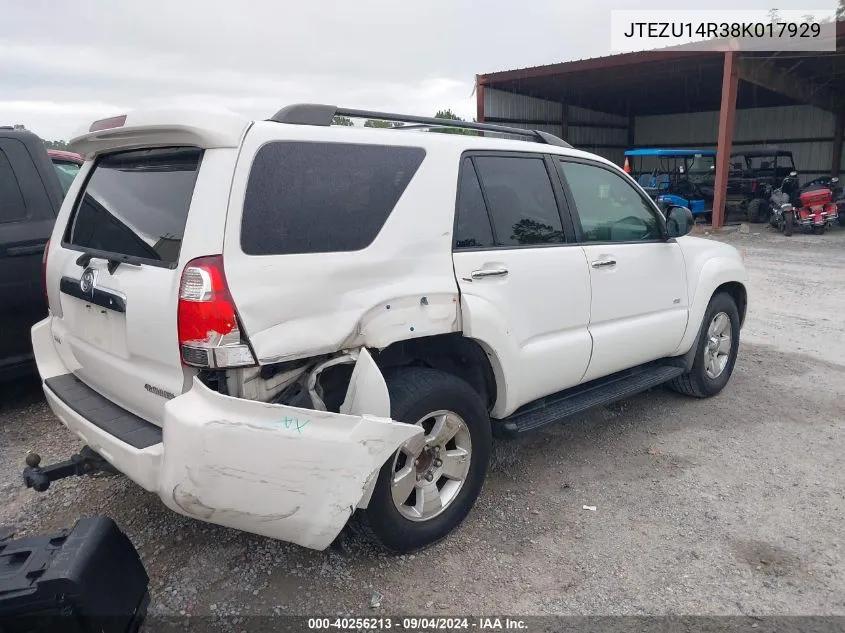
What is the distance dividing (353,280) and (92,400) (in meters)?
1.37

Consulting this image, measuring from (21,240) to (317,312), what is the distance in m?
2.91

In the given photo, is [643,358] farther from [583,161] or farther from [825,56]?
[825,56]

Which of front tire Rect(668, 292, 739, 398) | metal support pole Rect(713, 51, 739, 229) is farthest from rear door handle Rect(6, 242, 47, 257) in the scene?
metal support pole Rect(713, 51, 739, 229)

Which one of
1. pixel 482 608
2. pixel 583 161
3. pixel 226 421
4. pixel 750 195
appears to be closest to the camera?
pixel 226 421

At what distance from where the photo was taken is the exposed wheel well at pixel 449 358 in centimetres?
300

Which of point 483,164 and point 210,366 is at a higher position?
point 483,164

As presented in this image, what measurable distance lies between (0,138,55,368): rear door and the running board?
10.6ft

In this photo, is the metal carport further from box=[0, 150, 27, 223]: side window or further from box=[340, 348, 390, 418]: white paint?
box=[340, 348, 390, 418]: white paint

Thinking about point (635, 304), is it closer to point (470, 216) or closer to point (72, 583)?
point (470, 216)

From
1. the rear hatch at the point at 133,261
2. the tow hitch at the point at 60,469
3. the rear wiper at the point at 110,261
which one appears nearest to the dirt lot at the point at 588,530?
the tow hitch at the point at 60,469

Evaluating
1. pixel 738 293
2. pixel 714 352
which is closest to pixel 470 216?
pixel 714 352

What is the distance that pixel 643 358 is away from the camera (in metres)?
4.17

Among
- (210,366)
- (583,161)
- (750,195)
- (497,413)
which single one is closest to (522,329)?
(497,413)

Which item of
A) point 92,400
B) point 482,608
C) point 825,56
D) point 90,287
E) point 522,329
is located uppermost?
point 825,56
